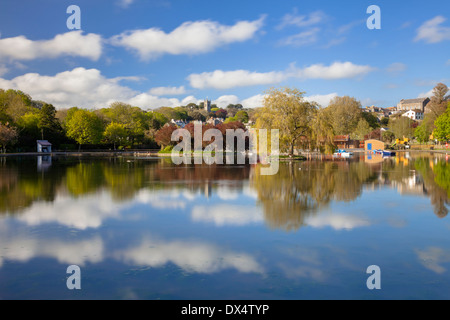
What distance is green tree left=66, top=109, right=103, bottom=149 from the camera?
79188mm

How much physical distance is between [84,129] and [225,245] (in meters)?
77.4

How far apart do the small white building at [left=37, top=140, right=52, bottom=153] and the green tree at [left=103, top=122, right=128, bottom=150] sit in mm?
11771

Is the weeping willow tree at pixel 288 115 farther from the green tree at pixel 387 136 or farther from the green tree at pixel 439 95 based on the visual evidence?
the green tree at pixel 387 136

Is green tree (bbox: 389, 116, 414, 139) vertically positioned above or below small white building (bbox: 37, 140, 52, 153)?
above

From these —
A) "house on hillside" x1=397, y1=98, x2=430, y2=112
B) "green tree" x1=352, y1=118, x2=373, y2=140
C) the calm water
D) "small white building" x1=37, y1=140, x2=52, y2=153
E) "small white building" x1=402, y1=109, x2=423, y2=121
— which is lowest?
the calm water

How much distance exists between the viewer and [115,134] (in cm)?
8431

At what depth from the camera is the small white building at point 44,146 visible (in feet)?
247

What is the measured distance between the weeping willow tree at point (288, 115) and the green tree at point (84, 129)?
4784cm

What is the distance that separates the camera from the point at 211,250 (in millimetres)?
8461

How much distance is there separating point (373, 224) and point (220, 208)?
5.24m

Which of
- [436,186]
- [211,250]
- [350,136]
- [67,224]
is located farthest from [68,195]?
[350,136]

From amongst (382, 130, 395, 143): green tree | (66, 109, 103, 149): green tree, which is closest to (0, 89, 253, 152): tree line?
(66, 109, 103, 149): green tree

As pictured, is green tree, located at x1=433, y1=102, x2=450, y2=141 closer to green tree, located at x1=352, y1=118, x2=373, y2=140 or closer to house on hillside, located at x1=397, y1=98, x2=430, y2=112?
green tree, located at x1=352, y1=118, x2=373, y2=140

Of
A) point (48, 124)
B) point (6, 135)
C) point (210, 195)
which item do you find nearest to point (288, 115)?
point (210, 195)
